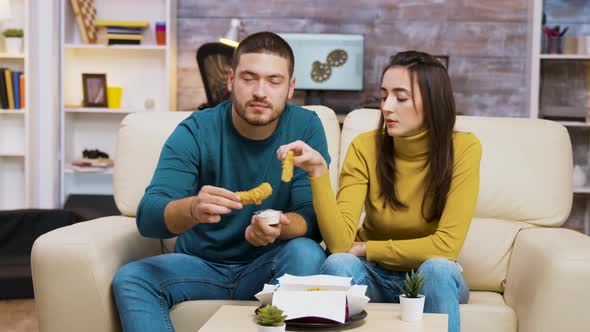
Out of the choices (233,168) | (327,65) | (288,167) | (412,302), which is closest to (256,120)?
(233,168)

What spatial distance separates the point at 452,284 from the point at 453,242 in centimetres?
21

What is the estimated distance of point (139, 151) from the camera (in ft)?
8.67

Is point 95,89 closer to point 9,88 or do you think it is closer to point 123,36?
point 123,36

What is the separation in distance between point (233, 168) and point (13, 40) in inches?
132

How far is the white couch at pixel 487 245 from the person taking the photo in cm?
206

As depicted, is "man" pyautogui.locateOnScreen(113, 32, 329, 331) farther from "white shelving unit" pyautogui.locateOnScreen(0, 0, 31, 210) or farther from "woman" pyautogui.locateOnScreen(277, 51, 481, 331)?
"white shelving unit" pyautogui.locateOnScreen(0, 0, 31, 210)

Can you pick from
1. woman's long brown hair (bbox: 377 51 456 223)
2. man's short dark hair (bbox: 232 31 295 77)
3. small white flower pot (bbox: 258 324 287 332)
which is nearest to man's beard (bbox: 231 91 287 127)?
man's short dark hair (bbox: 232 31 295 77)

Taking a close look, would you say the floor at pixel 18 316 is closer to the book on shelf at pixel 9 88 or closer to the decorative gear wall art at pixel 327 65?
the book on shelf at pixel 9 88

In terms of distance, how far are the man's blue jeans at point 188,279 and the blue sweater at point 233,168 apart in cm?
6

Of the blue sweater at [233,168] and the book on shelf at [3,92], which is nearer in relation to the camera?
the blue sweater at [233,168]

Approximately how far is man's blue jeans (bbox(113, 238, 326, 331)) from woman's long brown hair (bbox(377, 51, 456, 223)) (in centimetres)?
34

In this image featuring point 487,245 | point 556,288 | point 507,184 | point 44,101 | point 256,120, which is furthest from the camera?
point 44,101

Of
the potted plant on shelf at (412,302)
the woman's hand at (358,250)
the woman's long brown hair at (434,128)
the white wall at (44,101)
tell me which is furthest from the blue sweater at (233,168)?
the white wall at (44,101)

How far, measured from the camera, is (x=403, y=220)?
2.27 m
